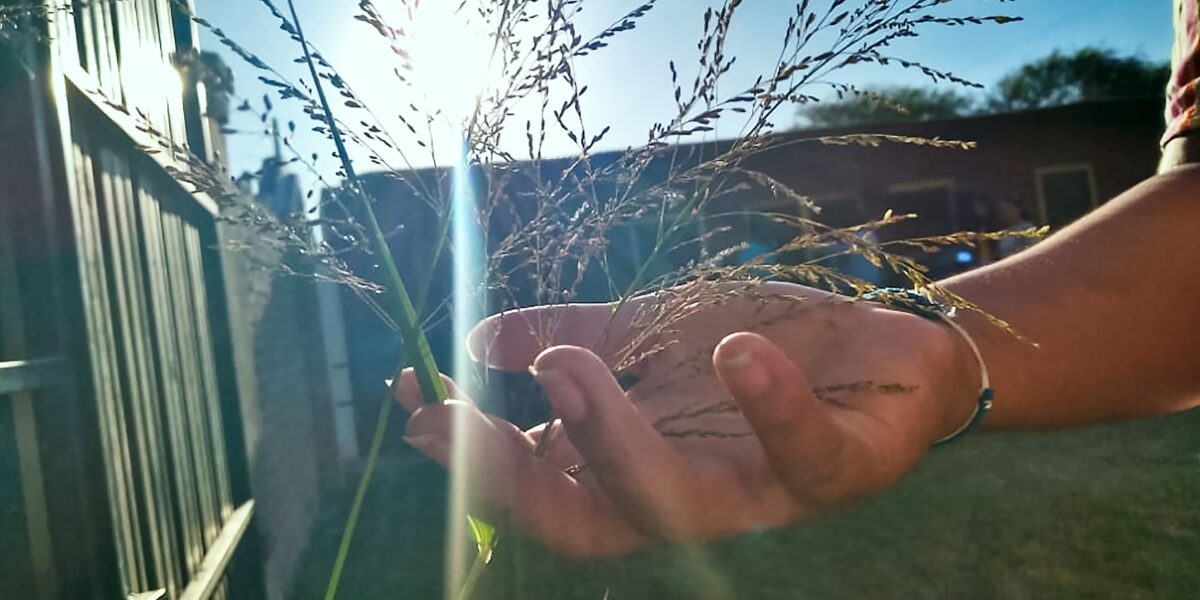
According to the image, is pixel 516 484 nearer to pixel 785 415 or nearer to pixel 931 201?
pixel 785 415

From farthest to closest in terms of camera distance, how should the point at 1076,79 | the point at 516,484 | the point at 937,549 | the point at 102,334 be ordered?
the point at 1076,79 < the point at 937,549 < the point at 102,334 < the point at 516,484

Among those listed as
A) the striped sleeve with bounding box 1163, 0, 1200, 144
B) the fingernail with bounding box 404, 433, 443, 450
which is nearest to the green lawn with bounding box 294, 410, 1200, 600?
the striped sleeve with bounding box 1163, 0, 1200, 144

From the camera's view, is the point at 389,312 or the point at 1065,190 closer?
the point at 389,312

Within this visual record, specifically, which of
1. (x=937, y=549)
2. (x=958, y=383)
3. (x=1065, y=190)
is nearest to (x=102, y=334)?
(x=958, y=383)

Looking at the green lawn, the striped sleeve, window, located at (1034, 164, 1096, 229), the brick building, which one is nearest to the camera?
the striped sleeve

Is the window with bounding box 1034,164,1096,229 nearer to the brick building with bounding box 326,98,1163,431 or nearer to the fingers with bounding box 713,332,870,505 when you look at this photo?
the brick building with bounding box 326,98,1163,431

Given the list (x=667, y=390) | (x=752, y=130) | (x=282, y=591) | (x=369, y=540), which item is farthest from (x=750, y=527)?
(x=369, y=540)

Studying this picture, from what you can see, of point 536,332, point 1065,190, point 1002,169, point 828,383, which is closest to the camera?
point 536,332

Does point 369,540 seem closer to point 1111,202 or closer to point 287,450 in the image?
point 287,450
